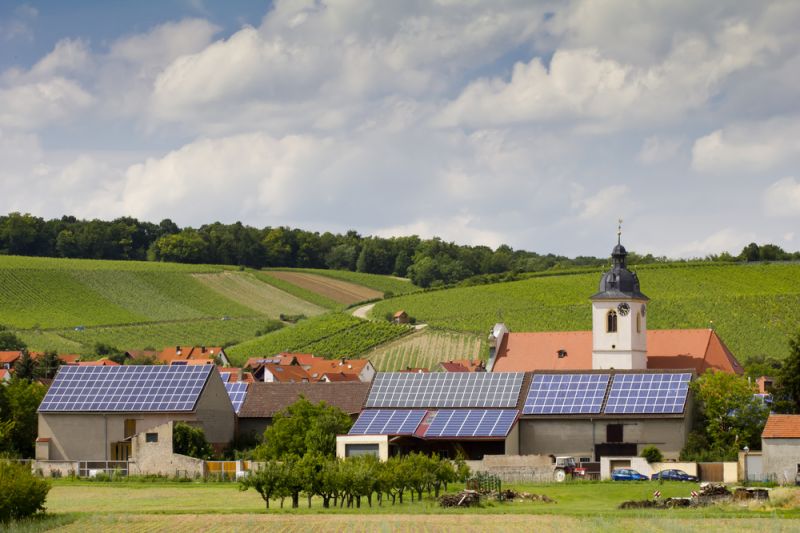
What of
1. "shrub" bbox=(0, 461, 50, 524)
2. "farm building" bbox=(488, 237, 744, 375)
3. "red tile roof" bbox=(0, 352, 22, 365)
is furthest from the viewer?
"red tile roof" bbox=(0, 352, 22, 365)

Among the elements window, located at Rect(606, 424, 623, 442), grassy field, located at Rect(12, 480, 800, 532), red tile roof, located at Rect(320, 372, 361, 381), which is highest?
red tile roof, located at Rect(320, 372, 361, 381)

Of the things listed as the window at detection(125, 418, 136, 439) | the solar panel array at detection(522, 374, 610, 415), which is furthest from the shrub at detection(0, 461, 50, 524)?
the solar panel array at detection(522, 374, 610, 415)

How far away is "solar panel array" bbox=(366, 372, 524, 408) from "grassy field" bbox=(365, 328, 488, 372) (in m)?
44.2

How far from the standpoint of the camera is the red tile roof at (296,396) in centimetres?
8612

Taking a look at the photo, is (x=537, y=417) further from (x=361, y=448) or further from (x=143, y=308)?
(x=143, y=308)

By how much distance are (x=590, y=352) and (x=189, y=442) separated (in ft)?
103

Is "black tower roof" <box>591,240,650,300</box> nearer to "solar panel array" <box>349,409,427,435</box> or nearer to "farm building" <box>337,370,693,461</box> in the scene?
"farm building" <box>337,370,693,461</box>

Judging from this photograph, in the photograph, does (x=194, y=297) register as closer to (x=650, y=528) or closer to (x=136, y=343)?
(x=136, y=343)

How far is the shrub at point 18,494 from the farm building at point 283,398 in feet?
112

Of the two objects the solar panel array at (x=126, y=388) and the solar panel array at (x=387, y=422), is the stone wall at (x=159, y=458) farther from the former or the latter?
the solar panel array at (x=387, y=422)

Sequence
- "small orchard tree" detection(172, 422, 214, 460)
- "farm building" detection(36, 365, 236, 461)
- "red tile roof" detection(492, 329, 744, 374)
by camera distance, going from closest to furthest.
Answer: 1. "small orchard tree" detection(172, 422, 214, 460)
2. "farm building" detection(36, 365, 236, 461)
3. "red tile roof" detection(492, 329, 744, 374)

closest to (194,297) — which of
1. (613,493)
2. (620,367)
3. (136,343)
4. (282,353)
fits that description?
(136,343)

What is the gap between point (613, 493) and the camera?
201 ft

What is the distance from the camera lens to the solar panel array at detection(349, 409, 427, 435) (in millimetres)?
79000
